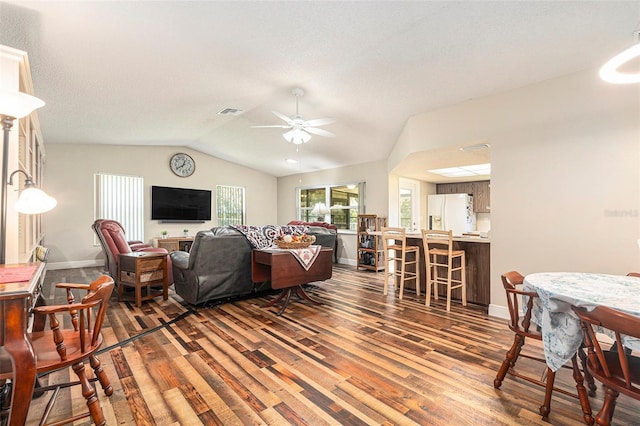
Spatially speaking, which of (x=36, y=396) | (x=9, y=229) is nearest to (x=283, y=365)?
(x=36, y=396)

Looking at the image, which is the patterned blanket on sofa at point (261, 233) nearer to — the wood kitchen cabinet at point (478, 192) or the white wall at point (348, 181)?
the white wall at point (348, 181)

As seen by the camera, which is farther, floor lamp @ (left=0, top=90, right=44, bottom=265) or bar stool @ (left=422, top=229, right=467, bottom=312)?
bar stool @ (left=422, top=229, right=467, bottom=312)

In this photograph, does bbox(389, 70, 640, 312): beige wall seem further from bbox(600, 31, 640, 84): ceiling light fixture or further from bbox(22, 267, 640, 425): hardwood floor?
bbox(600, 31, 640, 84): ceiling light fixture

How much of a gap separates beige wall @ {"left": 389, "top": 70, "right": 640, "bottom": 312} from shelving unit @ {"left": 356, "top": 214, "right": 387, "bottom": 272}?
2664 mm

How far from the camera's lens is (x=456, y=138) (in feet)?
11.8

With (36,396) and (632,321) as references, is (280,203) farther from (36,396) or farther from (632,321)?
(632,321)

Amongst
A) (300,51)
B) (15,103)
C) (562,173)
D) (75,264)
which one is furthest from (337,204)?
(15,103)

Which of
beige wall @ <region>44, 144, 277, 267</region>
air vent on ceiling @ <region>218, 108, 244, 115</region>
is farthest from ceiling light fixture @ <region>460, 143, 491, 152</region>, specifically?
beige wall @ <region>44, 144, 277, 267</region>

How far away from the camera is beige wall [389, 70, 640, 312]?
260cm

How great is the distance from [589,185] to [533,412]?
2126mm

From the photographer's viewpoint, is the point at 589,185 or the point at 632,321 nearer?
the point at 632,321

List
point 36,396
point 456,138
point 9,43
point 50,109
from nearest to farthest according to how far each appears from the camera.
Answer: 1. point 36,396
2. point 9,43
3. point 456,138
4. point 50,109

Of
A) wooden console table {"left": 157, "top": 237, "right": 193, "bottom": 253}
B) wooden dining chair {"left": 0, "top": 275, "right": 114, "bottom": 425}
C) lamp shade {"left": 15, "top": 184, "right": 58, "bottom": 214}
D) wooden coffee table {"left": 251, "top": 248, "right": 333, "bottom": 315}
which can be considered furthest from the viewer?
wooden console table {"left": 157, "top": 237, "right": 193, "bottom": 253}

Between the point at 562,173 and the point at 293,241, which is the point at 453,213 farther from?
the point at 293,241
